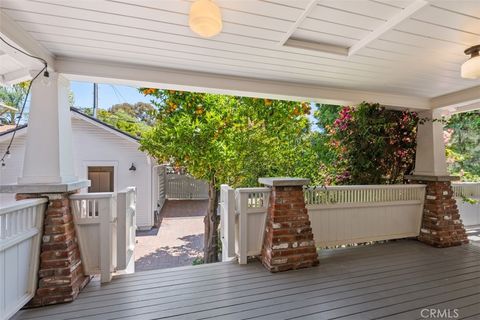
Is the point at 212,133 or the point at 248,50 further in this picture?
the point at 212,133

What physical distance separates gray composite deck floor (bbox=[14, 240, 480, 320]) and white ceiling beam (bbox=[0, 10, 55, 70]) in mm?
2261

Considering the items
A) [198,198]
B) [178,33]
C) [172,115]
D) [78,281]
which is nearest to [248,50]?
[178,33]

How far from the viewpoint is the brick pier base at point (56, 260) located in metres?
2.31

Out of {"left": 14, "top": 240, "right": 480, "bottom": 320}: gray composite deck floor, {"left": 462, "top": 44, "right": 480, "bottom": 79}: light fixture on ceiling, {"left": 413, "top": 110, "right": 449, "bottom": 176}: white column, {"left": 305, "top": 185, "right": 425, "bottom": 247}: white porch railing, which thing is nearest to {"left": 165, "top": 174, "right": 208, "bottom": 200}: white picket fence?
{"left": 305, "top": 185, "right": 425, "bottom": 247}: white porch railing

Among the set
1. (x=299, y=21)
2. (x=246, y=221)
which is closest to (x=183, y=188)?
(x=246, y=221)

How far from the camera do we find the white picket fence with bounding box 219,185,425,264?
3285 mm

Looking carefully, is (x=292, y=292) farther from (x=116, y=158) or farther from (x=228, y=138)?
(x=116, y=158)

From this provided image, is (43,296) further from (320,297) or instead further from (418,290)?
(418,290)

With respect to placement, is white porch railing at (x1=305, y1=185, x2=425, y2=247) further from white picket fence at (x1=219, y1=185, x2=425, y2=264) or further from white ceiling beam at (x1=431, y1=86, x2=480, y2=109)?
white ceiling beam at (x1=431, y1=86, x2=480, y2=109)

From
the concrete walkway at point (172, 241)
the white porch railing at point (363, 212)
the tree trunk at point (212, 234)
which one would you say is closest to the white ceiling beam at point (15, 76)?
the tree trunk at point (212, 234)

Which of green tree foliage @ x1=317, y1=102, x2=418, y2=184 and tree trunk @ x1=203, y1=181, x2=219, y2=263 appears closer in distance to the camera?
green tree foliage @ x1=317, y1=102, x2=418, y2=184

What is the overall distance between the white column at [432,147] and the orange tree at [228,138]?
1.88 m

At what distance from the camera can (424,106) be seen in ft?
13.6

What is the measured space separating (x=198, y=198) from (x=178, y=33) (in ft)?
34.9
